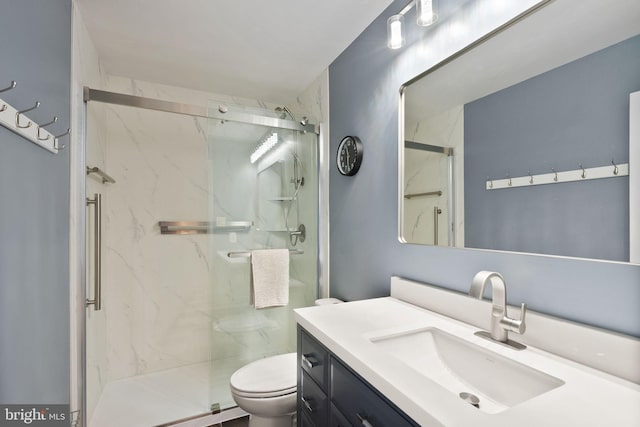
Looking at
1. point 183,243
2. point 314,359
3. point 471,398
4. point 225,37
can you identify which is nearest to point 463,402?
point 471,398

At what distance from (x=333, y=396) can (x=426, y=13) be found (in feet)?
4.89

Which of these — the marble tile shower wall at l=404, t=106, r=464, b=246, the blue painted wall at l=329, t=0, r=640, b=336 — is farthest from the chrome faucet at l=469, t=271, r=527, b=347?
the marble tile shower wall at l=404, t=106, r=464, b=246

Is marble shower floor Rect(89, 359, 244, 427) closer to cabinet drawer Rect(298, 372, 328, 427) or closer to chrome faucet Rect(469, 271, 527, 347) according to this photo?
cabinet drawer Rect(298, 372, 328, 427)

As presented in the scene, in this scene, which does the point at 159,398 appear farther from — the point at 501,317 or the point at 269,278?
the point at 501,317

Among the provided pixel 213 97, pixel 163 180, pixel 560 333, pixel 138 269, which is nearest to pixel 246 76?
pixel 213 97

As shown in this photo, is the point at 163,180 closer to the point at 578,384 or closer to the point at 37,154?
the point at 37,154

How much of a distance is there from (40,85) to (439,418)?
5.60 ft

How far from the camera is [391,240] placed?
157cm

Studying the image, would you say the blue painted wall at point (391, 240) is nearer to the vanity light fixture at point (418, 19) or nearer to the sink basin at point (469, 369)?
the vanity light fixture at point (418, 19)

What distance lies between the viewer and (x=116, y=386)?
7.48 ft

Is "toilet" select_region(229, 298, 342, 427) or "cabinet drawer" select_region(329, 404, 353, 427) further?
"toilet" select_region(229, 298, 342, 427)

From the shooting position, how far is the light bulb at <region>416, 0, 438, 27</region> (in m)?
1.21

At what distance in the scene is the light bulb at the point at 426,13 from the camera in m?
1.21

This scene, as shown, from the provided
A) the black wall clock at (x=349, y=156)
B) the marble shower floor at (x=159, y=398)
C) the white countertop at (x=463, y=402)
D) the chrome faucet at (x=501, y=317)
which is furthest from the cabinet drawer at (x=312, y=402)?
the black wall clock at (x=349, y=156)
